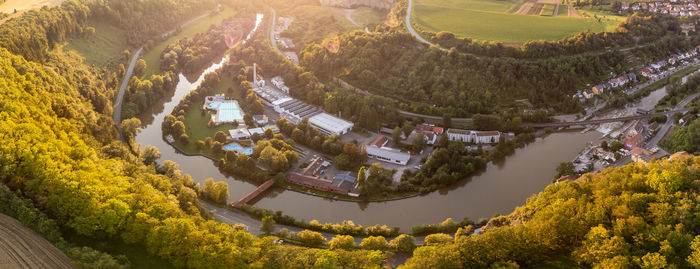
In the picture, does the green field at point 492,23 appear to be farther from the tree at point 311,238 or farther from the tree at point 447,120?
the tree at point 311,238

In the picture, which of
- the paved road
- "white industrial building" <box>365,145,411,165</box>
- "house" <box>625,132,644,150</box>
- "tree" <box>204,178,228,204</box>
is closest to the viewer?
"tree" <box>204,178,228,204</box>

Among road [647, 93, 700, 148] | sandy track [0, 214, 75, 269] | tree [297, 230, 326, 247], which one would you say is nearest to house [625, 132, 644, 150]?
road [647, 93, 700, 148]

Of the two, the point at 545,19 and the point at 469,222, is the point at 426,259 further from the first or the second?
the point at 545,19

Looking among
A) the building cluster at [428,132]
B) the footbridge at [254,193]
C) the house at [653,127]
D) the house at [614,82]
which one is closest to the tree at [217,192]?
the footbridge at [254,193]

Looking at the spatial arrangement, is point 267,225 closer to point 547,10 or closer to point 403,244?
point 403,244

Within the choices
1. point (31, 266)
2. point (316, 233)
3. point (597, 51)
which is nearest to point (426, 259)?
point (316, 233)

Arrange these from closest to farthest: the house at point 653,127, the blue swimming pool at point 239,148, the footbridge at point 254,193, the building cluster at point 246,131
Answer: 1. the footbridge at point 254,193
2. the blue swimming pool at point 239,148
3. the house at point 653,127
4. the building cluster at point 246,131

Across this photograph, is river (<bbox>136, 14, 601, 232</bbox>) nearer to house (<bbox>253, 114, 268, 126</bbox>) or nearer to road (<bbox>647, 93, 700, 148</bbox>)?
road (<bbox>647, 93, 700, 148</bbox>)
